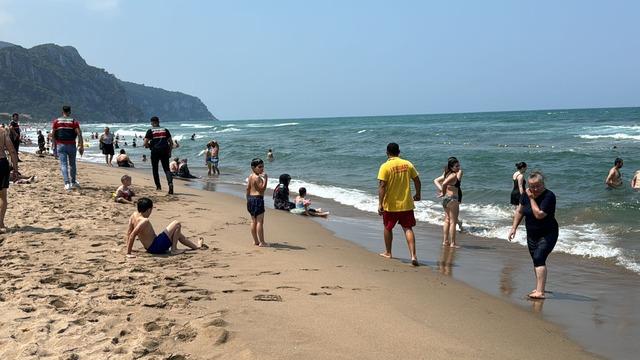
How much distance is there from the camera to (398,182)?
689 cm

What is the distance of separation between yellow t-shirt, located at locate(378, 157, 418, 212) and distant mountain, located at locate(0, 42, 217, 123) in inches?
4855

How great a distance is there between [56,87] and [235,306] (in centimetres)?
15307

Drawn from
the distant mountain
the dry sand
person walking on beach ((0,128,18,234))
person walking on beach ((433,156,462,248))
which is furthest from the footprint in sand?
the distant mountain

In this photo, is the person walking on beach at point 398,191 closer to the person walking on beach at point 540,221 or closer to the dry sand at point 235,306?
the dry sand at point 235,306

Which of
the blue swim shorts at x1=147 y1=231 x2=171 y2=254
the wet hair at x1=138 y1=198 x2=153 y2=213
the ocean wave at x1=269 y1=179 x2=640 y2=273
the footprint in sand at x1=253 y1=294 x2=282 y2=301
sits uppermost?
the wet hair at x1=138 y1=198 x2=153 y2=213

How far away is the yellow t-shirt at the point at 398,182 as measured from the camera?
6883mm

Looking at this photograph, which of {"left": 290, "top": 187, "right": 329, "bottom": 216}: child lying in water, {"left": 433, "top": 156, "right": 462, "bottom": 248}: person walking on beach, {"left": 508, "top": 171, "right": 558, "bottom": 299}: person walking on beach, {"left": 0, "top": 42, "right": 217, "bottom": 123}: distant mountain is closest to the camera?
{"left": 508, "top": 171, "right": 558, "bottom": 299}: person walking on beach

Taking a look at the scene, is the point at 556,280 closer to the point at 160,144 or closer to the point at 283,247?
the point at 283,247

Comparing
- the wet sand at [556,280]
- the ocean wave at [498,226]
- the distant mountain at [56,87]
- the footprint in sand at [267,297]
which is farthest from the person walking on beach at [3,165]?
the distant mountain at [56,87]

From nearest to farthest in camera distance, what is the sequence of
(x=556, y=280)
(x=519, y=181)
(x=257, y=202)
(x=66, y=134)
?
(x=556, y=280) → (x=257, y=202) → (x=519, y=181) → (x=66, y=134)

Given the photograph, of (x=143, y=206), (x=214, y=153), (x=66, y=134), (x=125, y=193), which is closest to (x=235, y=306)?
(x=143, y=206)

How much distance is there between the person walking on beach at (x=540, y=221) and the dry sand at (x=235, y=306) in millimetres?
552

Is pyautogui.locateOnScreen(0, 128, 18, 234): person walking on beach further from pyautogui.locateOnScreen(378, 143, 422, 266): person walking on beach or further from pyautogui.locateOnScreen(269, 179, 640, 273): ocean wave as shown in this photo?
pyautogui.locateOnScreen(269, 179, 640, 273): ocean wave

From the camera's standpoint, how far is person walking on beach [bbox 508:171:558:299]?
17.7 feet
